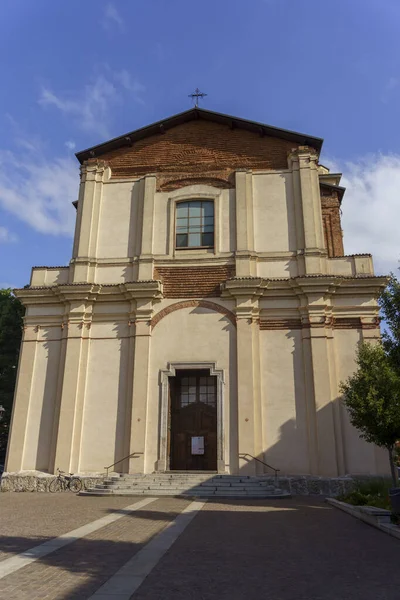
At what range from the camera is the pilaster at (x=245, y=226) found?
18.6 meters

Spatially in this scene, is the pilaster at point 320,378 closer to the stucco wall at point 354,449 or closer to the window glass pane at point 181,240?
the stucco wall at point 354,449

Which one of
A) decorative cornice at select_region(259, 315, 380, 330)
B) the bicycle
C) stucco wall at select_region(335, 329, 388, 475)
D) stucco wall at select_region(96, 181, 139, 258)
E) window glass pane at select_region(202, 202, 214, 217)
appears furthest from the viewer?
window glass pane at select_region(202, 202, 214, 217)

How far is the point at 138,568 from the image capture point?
562 centimetres

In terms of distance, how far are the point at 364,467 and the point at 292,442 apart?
242 centimetres

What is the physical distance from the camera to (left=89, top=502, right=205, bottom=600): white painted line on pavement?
15.3 feet

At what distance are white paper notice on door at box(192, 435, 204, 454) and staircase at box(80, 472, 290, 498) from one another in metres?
1.47

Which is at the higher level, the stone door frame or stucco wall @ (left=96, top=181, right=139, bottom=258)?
stucco wall @ (left=96, top=181, right=139, bottom=258)

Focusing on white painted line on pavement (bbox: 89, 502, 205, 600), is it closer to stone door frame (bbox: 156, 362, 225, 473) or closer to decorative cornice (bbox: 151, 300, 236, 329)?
stone door frame (bbox: 156, 362, 225, 473)

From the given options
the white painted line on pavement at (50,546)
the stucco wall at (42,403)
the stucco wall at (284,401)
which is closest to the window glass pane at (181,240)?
the stucco wall at (284,401)

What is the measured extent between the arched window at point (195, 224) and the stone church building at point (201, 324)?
0.19 ft

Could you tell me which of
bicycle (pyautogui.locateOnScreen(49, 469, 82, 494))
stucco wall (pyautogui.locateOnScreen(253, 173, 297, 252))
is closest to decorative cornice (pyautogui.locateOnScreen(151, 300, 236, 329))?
stucco wall (pyautogui.locateOnScreen(253, 173, 297, 252))

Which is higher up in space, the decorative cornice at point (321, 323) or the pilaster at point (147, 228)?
the pilaster at point (147, 228)

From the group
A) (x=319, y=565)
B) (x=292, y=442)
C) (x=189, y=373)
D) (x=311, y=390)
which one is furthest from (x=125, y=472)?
(x=319, y=565)

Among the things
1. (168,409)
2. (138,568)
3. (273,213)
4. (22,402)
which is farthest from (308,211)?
(138,568)
